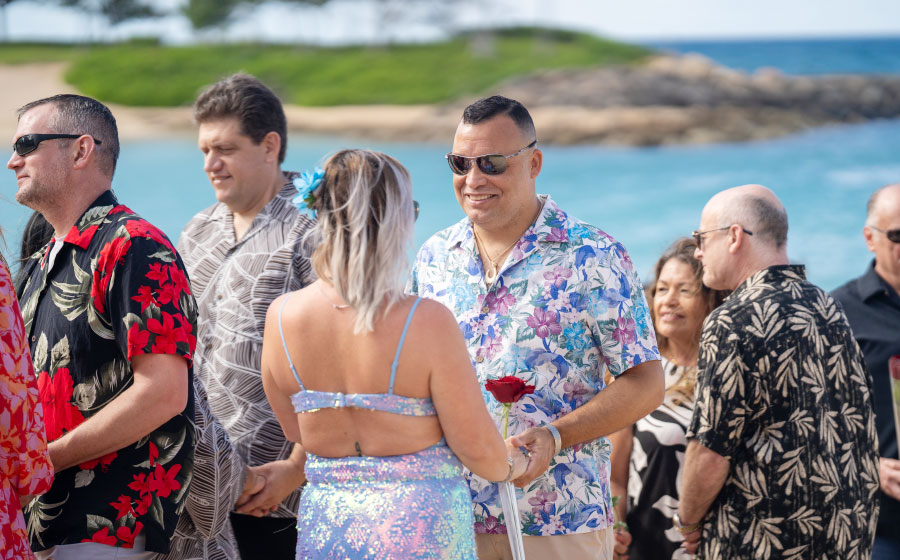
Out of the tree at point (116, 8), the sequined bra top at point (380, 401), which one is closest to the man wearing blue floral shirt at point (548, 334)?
the sequined bra top at point (380, 401)

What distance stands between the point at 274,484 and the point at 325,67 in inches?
1806

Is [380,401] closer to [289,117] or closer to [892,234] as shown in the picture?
[892,234]

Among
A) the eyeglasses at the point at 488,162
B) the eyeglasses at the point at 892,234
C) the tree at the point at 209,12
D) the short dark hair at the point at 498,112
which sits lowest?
the eyeglasses at the point at 892,234

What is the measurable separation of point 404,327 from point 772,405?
60.0 inches

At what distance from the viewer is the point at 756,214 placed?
3.25 m

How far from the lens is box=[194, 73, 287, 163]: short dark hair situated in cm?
368

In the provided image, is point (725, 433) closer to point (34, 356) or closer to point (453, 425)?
point (453, 425)

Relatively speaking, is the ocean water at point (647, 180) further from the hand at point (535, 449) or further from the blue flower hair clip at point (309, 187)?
the blue flower hair clip at point (309, 187)

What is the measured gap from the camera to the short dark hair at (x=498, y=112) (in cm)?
304

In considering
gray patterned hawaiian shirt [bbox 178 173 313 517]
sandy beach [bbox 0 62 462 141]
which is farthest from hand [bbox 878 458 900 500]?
sandy beach [bbox 0 62 462 141]

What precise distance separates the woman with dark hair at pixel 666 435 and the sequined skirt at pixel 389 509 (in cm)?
167

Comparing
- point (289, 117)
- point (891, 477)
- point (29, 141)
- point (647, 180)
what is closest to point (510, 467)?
point (29, 141)

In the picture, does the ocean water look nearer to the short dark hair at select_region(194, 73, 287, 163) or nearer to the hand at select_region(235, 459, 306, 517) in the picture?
the short dark hair at select_region(194, 73, 287, 163)

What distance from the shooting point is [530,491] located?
2826mm
